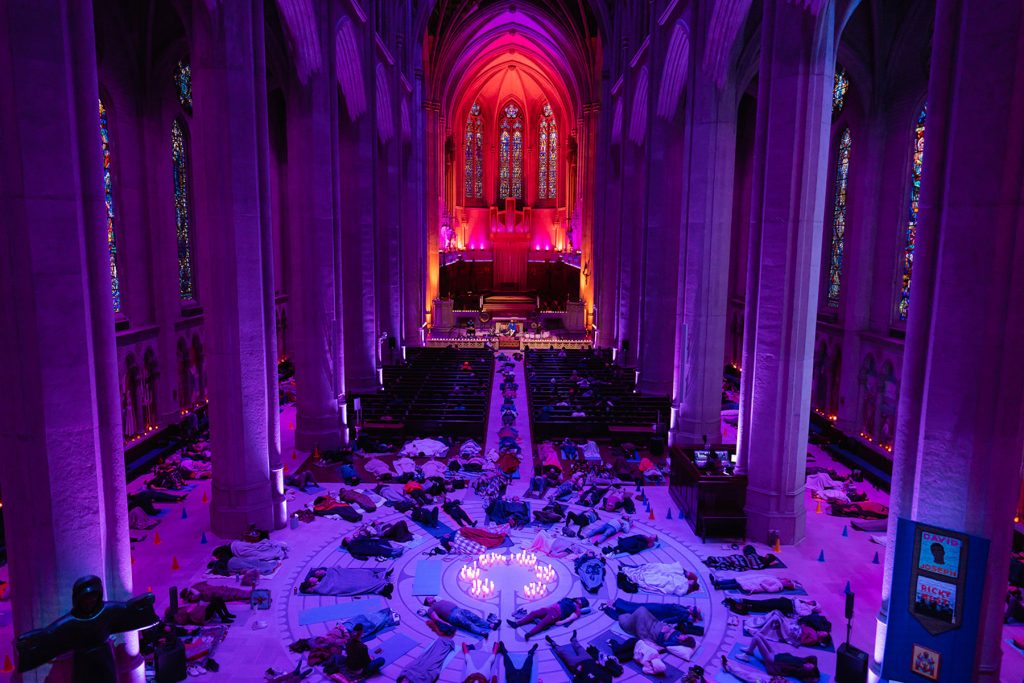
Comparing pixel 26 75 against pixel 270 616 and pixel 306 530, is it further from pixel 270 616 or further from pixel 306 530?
pixel 306 530

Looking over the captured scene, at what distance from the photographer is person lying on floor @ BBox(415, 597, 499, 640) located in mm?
9992

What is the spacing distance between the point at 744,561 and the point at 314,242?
13047 mm

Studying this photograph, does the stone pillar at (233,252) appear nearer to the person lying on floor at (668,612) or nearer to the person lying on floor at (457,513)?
the person lying on floor at (457,513)

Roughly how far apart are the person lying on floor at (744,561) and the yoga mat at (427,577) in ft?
16.3

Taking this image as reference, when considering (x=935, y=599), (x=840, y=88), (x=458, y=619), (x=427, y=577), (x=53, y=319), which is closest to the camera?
(x=935, y=599)

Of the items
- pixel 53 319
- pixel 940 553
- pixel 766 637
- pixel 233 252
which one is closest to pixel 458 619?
pixel 766 637

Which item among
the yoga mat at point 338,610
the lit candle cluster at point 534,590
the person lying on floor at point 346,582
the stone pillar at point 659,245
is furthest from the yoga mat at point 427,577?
the stone pillar at point 659,245

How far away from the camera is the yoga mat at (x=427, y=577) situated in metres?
11.2

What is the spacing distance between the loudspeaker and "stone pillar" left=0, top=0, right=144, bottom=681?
29.7 feet

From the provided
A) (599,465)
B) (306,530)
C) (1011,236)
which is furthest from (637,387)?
(1011,236)

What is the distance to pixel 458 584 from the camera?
11.5 m

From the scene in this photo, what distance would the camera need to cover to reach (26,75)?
7273mm

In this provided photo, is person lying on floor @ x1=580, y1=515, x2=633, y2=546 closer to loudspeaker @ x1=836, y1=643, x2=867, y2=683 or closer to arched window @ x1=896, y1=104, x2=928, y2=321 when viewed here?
loudspeaker @ x1=836, y1=643, x2=867, y2=683

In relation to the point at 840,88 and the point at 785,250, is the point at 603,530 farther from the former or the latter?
the point at 840,88
